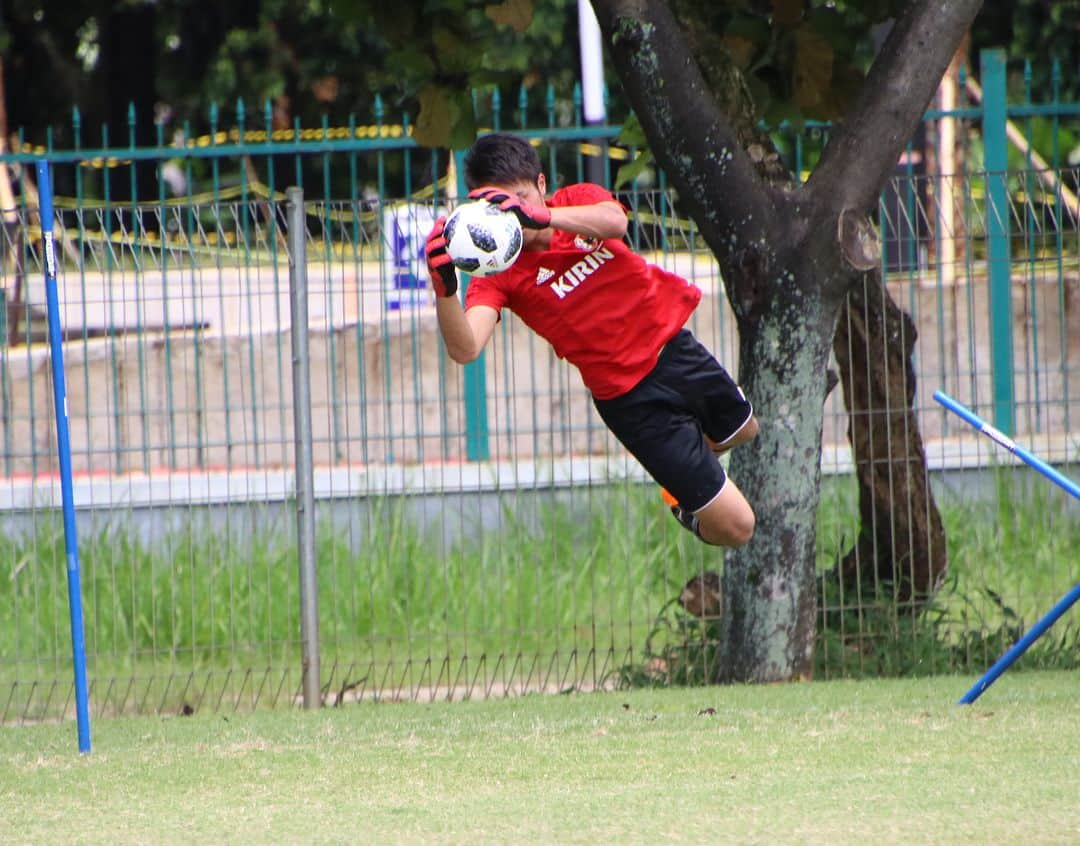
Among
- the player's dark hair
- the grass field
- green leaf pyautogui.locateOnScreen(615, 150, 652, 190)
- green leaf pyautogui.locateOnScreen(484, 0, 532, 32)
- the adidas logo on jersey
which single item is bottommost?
the grass field

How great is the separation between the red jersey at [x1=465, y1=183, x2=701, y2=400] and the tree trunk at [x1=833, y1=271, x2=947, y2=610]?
5.09 feet

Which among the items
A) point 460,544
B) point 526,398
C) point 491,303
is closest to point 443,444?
point 460,544

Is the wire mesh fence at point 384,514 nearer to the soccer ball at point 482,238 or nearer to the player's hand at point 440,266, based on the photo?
the player's hand at point 440,266

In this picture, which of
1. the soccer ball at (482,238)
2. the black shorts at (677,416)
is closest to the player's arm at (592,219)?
the soccer ball at (482,238)

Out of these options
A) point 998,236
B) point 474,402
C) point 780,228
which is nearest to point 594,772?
point 780,228

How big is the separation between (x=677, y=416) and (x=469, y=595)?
2648 millimetres

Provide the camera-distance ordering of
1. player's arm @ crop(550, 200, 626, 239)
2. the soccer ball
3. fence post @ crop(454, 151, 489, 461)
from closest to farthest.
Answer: the soccer ball → player's arm @ crop(550, 200, 626, 239) → fence post @ crop(454, 151, 489, 461)

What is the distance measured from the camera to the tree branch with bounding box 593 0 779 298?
6105mm

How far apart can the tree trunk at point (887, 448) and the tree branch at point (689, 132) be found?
924mm

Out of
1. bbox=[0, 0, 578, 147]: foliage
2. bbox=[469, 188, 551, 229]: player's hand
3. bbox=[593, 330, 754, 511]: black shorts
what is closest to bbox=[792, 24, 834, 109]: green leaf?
bbox=[593, 330, 754, 511]: black shorts

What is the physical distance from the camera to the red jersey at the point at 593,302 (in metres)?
5.58

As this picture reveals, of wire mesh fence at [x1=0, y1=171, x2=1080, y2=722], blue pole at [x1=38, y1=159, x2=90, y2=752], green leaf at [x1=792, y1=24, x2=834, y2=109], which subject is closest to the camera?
blue pole at [x1=38, y1=159, x2=90, y2=752]

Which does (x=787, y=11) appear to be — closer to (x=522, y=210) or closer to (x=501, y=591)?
(x=522, y=210)

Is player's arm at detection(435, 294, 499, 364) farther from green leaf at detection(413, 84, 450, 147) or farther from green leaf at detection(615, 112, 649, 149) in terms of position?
green leaf at detection(615, 112, 649, 149)
